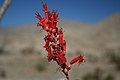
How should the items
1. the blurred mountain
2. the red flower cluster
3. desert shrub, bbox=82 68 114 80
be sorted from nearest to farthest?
the red flower cluster, desert shrub, bbox=82 68 114 80, the blurred mountain

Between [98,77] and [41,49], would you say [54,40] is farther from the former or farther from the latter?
[41,49]

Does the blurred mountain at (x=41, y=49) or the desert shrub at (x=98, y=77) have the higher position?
the blurred mountain at (x=41, y=49)

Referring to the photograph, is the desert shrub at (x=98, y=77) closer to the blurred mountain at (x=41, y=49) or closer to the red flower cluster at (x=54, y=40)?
the blurred mountain at (x=41, y=49)

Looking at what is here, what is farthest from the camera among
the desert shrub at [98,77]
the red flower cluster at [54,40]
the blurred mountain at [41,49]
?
the blurred mountain at [41,49]

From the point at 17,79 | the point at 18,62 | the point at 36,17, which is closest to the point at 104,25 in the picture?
the point at 18,62

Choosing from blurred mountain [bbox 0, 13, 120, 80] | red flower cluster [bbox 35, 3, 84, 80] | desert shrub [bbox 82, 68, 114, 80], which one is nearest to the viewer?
red flower cluster [bbox 35, 3, 84, 80]

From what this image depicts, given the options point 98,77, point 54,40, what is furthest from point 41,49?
point 54,40

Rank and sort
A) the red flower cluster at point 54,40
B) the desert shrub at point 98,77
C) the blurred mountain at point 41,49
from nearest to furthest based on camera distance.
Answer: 1. the red flower cluster at point 54,40
2. the desert shrub at point 98,77
3. the blurred mountain at point 41,49

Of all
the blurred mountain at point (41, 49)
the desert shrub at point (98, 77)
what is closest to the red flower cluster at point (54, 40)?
the blurred mountain at point (41, 49)

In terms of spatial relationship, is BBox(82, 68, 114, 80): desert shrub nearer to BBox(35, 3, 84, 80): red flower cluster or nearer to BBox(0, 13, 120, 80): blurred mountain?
BBox(0, 13, 120, 80): blurred mountain

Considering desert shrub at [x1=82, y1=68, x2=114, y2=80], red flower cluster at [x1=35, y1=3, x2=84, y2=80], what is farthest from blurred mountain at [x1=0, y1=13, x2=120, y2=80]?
red flower cluster at [x1=35, y1=3, x2=84, y2=80]

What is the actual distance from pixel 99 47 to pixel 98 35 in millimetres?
9922

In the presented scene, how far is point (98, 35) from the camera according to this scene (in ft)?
262

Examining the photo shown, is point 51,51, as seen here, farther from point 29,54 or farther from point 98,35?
point 98,35
